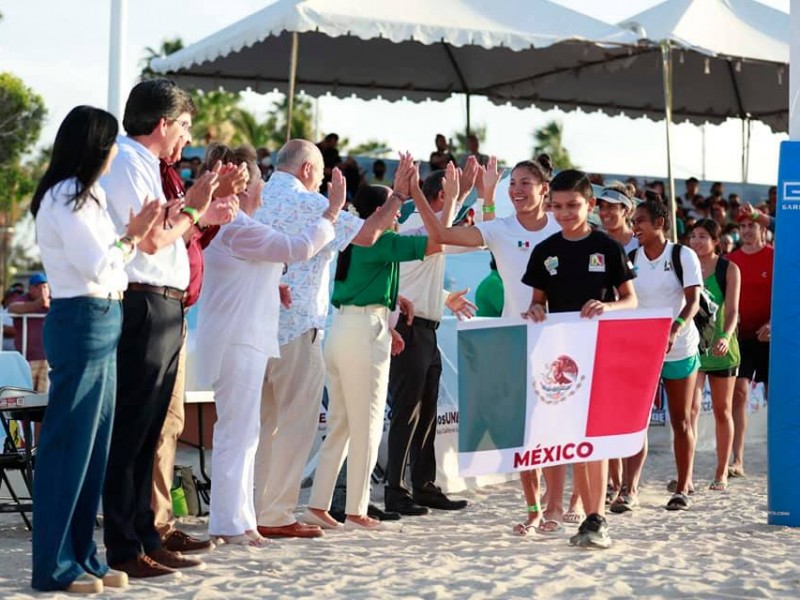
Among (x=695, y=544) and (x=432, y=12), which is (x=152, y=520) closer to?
(x=695, y=544)

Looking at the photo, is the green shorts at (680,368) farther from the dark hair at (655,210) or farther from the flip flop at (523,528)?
the flip flop at (523,528)

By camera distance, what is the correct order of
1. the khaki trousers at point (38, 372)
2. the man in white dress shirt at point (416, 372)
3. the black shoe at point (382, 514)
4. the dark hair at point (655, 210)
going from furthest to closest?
the khaki trousers at point (38, 372) → the dark hair at point (655, 210) → the man in white dress shirt at point (416, 372) → the black shoe at point (382, 514)

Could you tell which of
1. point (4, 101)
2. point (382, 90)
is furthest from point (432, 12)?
point (4, 101)

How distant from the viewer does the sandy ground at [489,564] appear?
5512 millimetres

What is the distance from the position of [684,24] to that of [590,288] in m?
10.1

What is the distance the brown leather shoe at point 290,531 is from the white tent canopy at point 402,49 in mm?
7794

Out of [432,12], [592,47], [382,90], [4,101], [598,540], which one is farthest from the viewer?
[4,101]

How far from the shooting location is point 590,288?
6859 millimetres

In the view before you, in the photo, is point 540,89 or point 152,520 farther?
point 540,89

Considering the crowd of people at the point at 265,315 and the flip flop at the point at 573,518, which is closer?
the crowd of people at the point at 265,315

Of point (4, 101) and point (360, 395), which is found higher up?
point (4, 101)

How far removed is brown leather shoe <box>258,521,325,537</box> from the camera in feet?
→ 23.2

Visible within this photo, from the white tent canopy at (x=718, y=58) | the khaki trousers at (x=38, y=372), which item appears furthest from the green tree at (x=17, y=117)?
the khaki trousers at (x=38, y=372)

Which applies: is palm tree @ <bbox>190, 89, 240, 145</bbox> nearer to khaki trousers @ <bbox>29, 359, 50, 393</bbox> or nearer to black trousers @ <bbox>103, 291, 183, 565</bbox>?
khaki trousers @ <bbox>29, 359, 50, 393</bbox>
